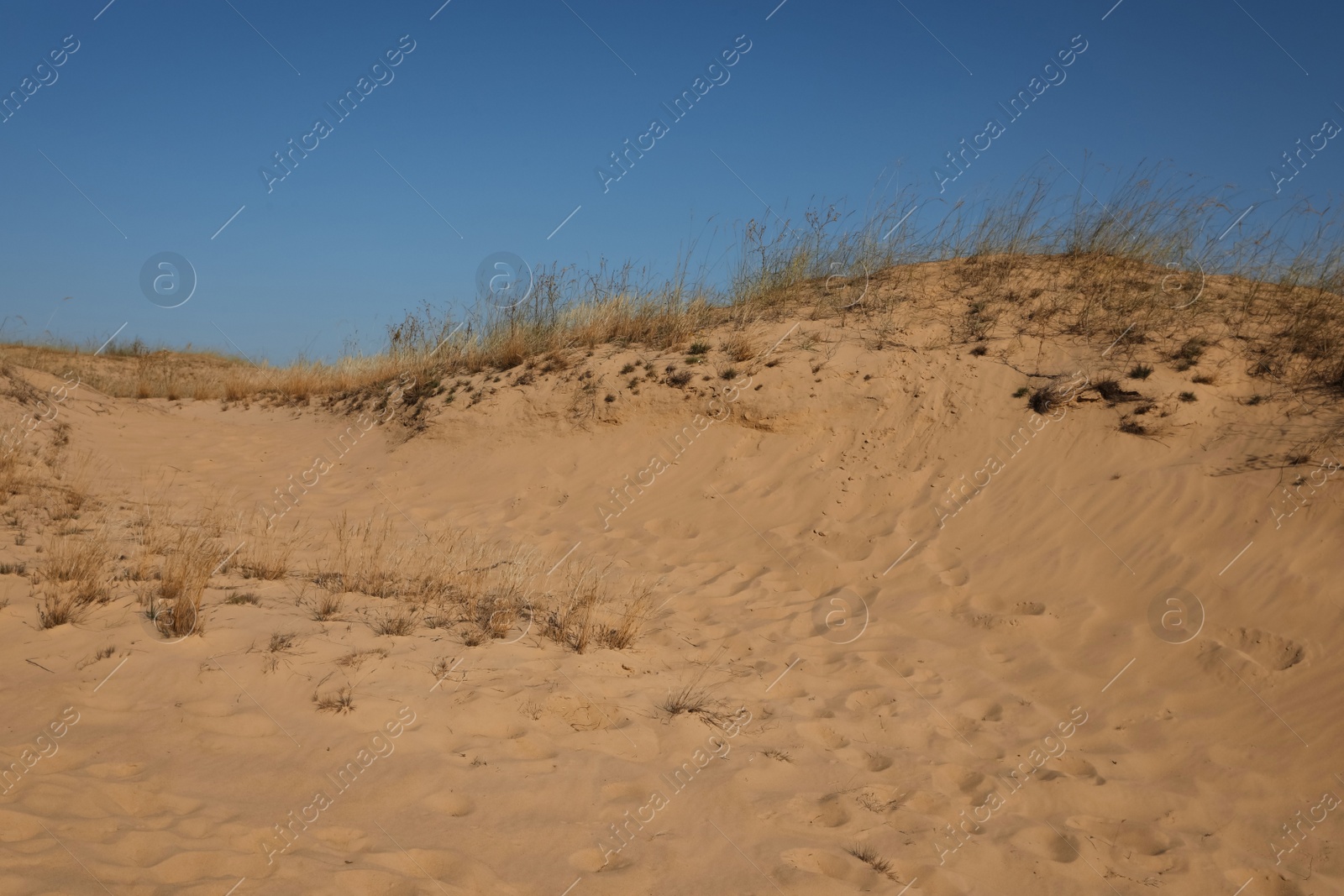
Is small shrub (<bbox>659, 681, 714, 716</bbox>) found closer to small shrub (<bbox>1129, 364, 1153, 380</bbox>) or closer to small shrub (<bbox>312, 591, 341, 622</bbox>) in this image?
small shrub (<bbox>312, 591, 341, 622</bbox>)

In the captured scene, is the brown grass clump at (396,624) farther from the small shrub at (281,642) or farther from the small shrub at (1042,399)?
the small shrub at (1042,399)

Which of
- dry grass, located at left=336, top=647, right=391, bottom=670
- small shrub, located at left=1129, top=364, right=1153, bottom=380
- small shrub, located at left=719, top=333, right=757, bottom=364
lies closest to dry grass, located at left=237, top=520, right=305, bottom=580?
dry grass, located at left=336, top=647, right=391, bottom=670

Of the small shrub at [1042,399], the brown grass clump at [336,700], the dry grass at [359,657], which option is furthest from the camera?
the small shrub at [1042,399]

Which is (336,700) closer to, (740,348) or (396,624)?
(396,624)

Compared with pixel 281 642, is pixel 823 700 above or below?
below

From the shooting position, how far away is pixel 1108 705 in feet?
15.4

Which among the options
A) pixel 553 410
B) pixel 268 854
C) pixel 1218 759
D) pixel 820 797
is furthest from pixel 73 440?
pixel 1218 759

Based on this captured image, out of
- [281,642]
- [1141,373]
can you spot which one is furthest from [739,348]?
[281,642]

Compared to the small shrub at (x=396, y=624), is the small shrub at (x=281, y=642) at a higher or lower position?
lower

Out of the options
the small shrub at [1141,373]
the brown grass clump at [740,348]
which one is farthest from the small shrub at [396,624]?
the small shrub at [1141,373]

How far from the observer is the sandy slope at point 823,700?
9.98ft

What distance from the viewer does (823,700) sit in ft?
15.1

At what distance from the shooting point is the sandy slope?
3.04 meters

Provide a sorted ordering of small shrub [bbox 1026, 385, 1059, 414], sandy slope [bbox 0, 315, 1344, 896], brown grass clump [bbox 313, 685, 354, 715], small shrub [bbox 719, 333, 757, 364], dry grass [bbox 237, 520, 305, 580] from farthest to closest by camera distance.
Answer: small shrub [bbox 719, 333, 757, 364], small shrub [bbox 1026, 385, 1059, 414], dry grass [bbox 237, 520, 305, 580], brown grass clump [bbox 313, 685, 354, 715], sandy slope [bbox 0, 315, 1344, 896]
